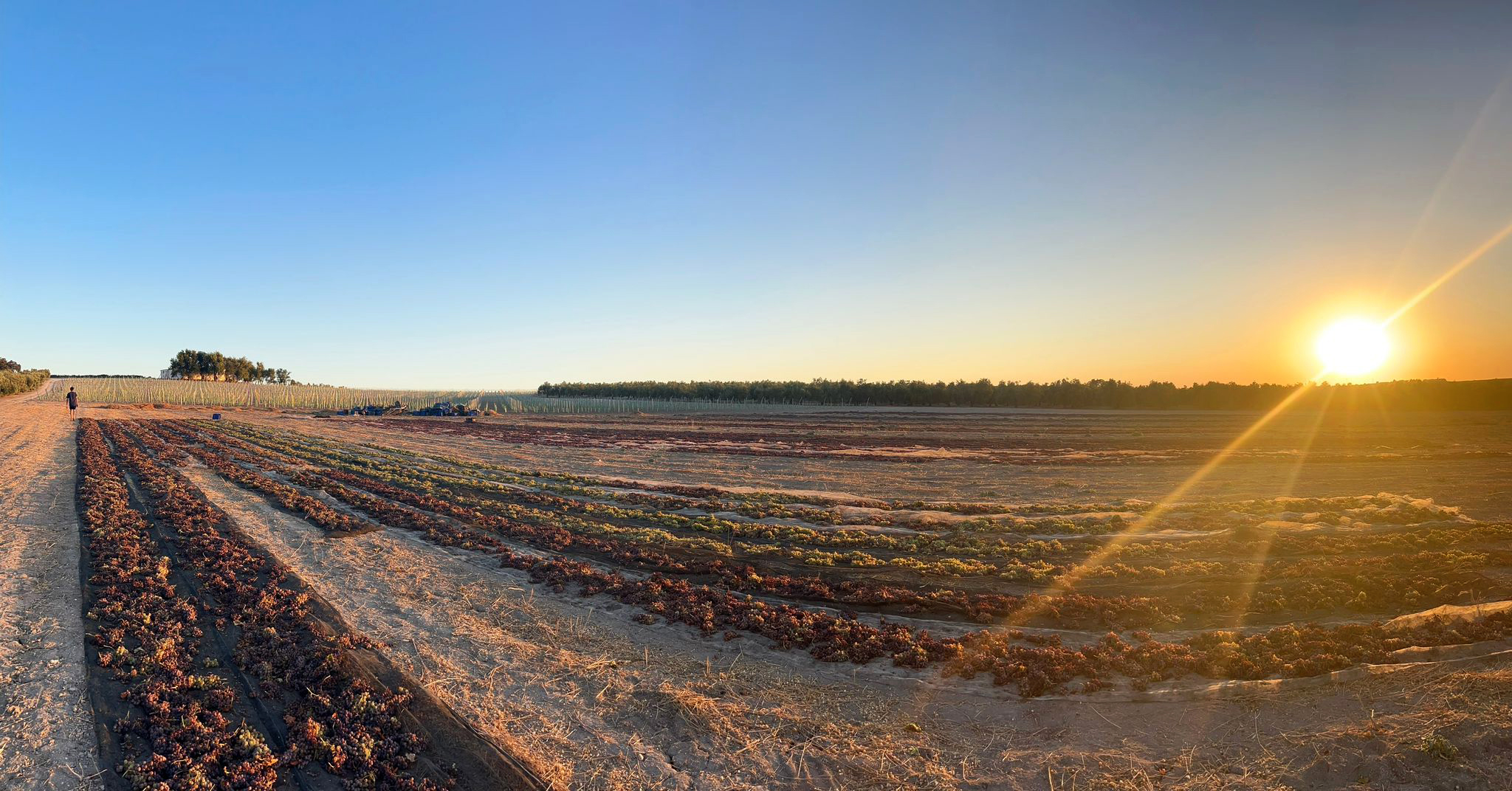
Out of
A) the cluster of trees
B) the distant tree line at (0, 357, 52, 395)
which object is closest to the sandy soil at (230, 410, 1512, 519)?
the distant tree line at (0, 357, 52, 395)

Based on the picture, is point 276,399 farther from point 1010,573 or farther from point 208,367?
point 1010,573

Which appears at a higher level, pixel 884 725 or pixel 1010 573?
pixel 1010 573

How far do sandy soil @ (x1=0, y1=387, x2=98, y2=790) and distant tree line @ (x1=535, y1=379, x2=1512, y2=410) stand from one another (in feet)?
392

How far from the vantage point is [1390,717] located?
24.5 ft

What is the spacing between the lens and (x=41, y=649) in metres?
9.52

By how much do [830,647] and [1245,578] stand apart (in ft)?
33.2

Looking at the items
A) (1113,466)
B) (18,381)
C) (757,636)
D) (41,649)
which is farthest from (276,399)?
(757,636)

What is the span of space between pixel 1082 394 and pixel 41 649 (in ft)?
419

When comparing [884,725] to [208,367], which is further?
[208,367]

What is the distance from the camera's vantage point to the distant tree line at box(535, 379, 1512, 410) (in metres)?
96.4

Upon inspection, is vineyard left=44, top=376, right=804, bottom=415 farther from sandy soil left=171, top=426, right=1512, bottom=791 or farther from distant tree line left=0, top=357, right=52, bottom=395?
sandy soil left=171, top=426, right=1512, bottom=791

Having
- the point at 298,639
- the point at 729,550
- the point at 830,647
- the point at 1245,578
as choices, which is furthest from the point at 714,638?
→ the point at 1245,578

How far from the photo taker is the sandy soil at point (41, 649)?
6859mm

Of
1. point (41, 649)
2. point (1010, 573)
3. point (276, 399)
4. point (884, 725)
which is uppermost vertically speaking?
point (276, 399)
